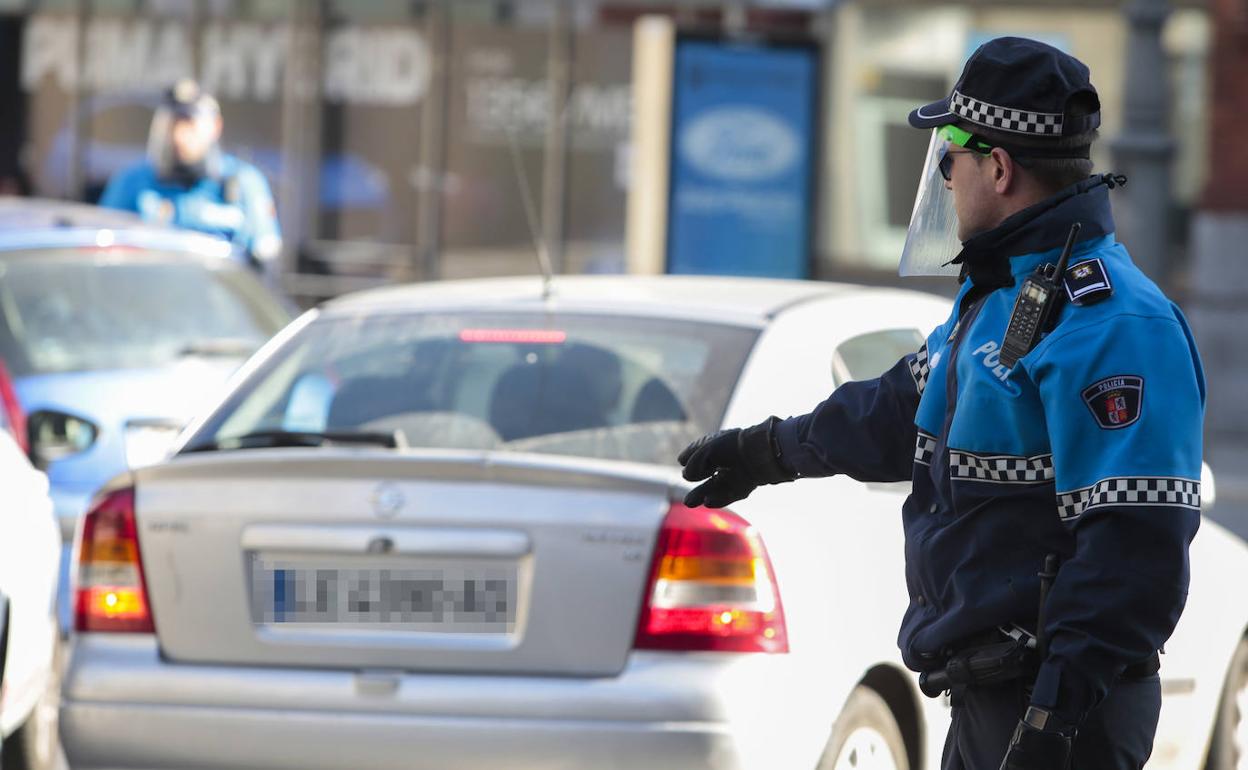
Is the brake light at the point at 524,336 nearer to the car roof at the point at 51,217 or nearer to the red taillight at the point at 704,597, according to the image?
the red taillight at the point at 704,597

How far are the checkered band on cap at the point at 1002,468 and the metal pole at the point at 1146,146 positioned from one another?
7899mm

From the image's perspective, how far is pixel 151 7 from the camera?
716 inches

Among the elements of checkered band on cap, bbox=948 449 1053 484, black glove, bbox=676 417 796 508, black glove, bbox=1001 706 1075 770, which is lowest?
black glove, bbox=1001 706 1075 770

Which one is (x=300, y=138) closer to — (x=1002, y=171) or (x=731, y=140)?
(x=731, y=140)

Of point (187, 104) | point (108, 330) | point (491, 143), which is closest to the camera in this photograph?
point (108, 330)

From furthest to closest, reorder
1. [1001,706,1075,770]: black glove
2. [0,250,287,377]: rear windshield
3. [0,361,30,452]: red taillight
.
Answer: [0,250,287,377]: rear windshield < [0,361,30,452]: red taillight < [1001,706,1075,770]: black glove

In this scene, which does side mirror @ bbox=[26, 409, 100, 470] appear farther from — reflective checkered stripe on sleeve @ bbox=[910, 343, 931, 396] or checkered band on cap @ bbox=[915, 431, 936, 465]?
checkered band on cap @ bbox=[915, 431, 936, 465]

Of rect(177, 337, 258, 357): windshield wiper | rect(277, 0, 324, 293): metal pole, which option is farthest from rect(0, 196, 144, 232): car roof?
rect(277, 0, 324, 293): metal pole

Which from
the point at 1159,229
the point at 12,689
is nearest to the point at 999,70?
the point at 12,689

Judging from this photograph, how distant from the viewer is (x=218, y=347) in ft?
24.5

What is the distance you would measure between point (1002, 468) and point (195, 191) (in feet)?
24.9

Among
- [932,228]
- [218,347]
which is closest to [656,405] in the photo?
[932,228]

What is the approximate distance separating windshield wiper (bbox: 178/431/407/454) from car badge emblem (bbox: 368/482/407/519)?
0.21 meters

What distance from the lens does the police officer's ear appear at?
3.01 metres
